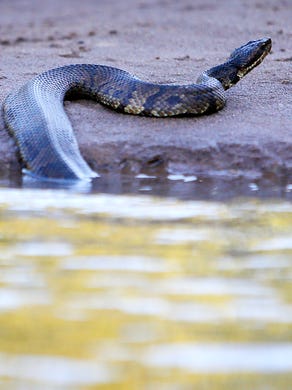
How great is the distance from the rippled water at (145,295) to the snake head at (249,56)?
3308mm

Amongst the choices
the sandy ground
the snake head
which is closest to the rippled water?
the sandy ground

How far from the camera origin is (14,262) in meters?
4.94

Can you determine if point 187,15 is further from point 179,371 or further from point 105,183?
point 179,371

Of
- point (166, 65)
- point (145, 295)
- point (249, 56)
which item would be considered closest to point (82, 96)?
point (249, 56)

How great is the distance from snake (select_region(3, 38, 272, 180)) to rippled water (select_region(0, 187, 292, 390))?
3.73 ft

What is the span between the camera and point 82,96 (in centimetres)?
929

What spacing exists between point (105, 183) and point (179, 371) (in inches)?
148

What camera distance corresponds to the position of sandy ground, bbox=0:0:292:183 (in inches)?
306

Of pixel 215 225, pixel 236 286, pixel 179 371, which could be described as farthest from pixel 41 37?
pixel 179 371

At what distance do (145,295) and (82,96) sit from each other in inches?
199

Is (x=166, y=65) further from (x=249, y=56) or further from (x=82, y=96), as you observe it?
(x=82, y=96)

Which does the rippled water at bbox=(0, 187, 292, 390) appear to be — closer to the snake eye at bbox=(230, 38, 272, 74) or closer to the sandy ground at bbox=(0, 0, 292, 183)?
the sandy ground at bbox=(0, 0, 292, 183)

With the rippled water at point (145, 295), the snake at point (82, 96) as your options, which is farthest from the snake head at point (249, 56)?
the rippled water at point (145, 295)

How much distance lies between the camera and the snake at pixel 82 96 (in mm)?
7531
